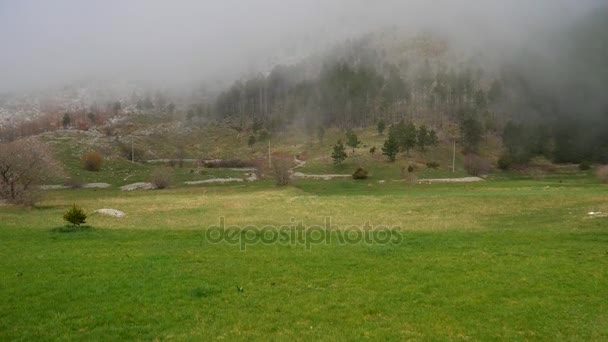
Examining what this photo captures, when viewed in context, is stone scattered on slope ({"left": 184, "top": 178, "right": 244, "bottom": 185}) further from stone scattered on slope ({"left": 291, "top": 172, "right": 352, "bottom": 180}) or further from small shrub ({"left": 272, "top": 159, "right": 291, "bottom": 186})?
small shrub ({"left": 272, "top": 159, "right": 291, "bottom": 186})

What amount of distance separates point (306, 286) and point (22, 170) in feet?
167

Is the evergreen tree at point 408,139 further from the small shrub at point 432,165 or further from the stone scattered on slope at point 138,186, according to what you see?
the stone scattered on slope at point 138,186

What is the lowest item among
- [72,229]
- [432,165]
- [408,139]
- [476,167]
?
[72,229]

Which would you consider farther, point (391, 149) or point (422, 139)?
point (422, 139)

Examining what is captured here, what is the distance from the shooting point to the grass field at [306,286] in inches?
507

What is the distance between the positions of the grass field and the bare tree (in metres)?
26.4

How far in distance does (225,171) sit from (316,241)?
10221cm

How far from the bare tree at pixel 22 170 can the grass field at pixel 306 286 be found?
26.4 metres

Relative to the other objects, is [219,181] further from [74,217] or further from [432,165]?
[74,217]

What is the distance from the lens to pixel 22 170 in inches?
2142

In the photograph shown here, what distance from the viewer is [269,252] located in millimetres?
23141

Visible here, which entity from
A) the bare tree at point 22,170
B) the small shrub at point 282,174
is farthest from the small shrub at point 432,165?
the bare tree at point 22,170

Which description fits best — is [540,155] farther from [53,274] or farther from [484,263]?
[53,274]

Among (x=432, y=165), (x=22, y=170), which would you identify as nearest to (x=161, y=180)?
(x=22, y=170)
